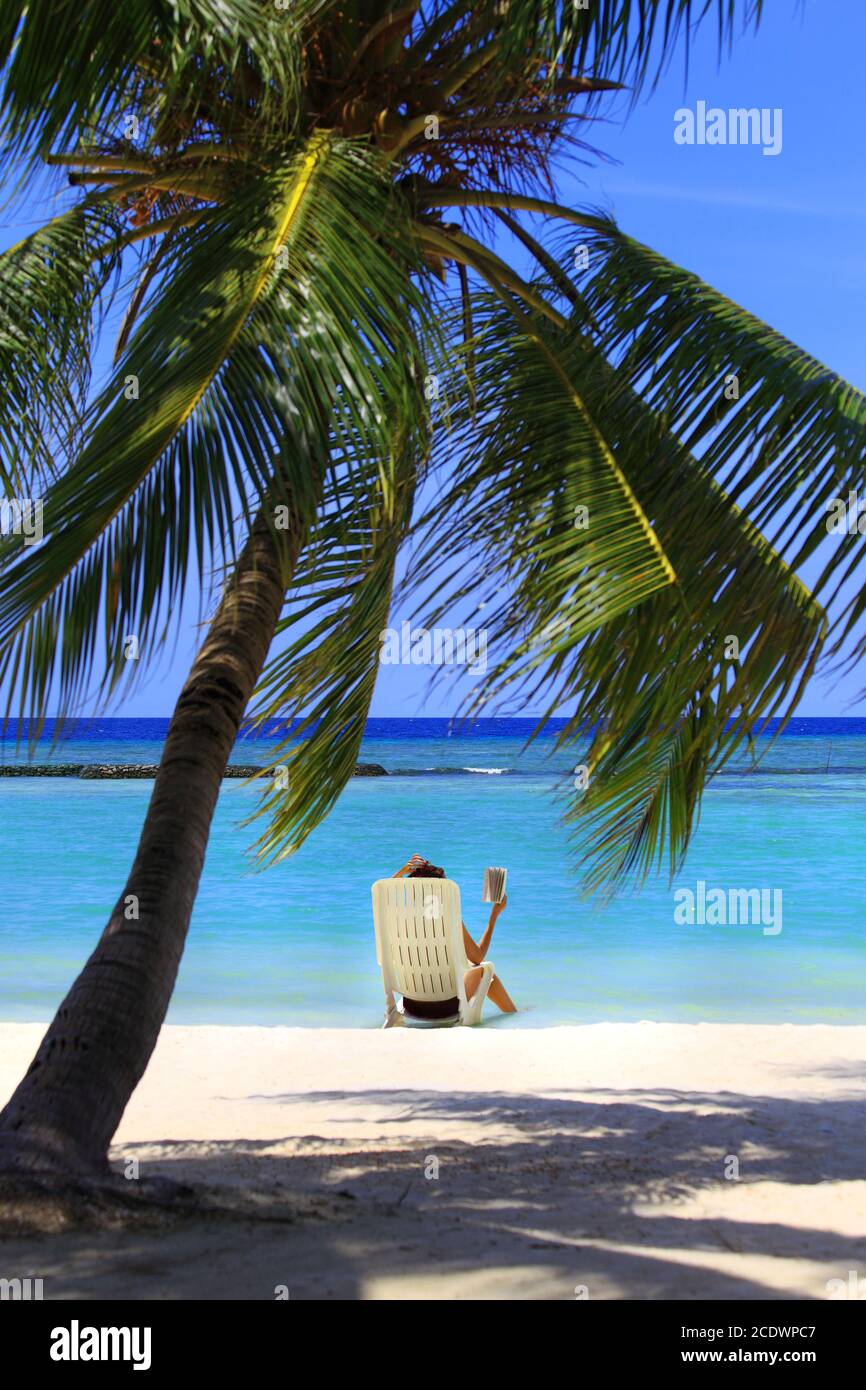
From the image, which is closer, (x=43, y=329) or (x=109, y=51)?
(x=109, y=51)

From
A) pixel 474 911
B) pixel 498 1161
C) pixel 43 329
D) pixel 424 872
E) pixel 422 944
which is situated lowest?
pixel 474 911

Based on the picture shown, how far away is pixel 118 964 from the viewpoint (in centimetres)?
354

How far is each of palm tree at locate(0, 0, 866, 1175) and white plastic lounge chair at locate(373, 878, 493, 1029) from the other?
9.61 feet

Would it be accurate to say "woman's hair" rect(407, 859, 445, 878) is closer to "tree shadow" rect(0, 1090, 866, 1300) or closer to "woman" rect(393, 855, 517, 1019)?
"woman" rect(393, 855, 517, 1019)

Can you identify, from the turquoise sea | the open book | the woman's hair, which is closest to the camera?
the woman's hair

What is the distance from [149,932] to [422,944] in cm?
434

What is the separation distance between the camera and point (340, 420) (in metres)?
3.25

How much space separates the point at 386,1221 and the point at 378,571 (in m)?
1.77

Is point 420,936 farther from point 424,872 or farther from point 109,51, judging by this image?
point 109,51

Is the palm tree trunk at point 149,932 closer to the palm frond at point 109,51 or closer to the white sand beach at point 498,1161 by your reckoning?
the white sand beach at point 498,1161

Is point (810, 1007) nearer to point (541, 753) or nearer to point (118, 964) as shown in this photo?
point (118, 964)

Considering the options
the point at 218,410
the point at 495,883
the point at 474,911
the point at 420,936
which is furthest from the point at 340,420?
the point at 474,911

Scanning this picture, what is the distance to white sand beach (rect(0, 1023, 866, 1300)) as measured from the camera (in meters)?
3.00

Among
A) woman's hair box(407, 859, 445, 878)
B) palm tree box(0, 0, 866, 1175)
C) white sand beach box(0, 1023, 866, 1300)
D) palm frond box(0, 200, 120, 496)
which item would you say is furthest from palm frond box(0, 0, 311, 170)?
woman's hair box(407, 859, 445, 878)
